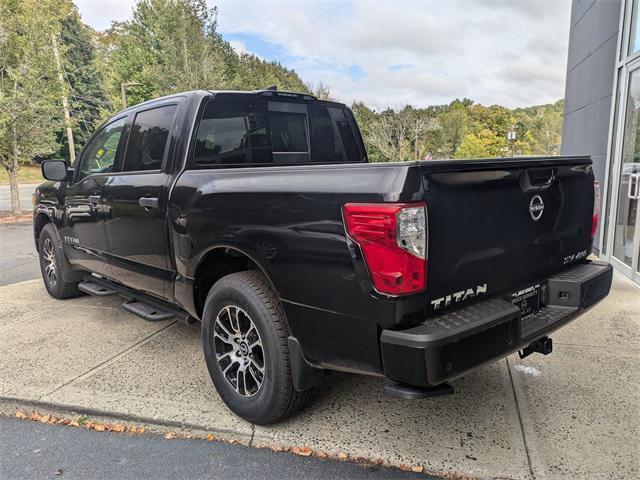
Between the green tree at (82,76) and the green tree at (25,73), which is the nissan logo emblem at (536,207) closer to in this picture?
the green tree at (25,73)

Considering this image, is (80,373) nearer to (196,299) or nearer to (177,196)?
(196,299)

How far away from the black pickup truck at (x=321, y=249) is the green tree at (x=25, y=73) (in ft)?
41.4

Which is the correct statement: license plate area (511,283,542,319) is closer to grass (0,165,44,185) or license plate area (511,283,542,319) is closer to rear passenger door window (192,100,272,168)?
rear passenger door window (192,100,272,168)

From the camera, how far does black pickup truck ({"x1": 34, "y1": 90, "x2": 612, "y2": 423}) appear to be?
A: 2.03 m

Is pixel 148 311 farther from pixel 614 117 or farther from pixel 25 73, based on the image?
pixel 25 73

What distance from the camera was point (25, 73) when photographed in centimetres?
1403


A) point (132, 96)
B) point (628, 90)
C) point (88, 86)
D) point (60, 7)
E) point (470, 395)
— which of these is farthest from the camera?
point (88, 86)

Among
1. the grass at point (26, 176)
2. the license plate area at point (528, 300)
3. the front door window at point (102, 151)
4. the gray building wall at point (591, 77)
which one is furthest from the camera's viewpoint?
the grass at point (26, 176)

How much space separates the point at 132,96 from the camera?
108 ft

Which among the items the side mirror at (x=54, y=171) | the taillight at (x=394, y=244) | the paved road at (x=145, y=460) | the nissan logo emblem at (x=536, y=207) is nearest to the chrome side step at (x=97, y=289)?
the side mirror at (x=54, y=171)

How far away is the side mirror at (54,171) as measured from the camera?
467 centimetres

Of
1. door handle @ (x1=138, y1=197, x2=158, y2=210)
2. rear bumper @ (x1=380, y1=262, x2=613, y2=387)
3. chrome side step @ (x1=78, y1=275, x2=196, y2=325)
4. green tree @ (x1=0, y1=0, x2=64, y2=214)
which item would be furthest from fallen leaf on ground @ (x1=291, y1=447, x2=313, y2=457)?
green tree @ (x1=0, y1=0, x2=64, y2=214)

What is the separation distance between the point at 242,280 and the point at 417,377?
120cm

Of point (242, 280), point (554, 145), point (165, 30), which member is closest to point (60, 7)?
point (165, 30)
